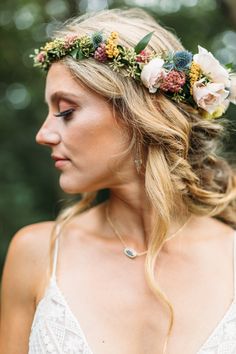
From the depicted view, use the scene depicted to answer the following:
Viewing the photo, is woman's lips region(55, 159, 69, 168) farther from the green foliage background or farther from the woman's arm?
the green foliage background

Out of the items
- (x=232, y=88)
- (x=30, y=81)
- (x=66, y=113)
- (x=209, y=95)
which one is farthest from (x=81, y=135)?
(x=30, y=81)

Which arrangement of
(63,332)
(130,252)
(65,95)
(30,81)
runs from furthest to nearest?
(30,81) → (130,252) → (65,95) → (63,332)

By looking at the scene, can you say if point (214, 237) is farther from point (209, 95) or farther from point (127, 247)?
point (209, 95)

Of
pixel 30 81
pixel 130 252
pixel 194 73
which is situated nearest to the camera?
pixel 194 73

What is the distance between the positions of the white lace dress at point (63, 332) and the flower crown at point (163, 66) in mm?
1017

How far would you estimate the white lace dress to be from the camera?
8.75 feet

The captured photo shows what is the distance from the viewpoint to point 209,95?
2.96 m

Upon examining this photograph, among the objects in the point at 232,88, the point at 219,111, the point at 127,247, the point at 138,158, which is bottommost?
the point at 127,247

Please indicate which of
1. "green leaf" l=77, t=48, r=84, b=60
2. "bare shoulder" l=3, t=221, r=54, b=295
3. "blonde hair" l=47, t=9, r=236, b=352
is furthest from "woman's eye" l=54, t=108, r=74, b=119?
"bare shoulder" l=3, t=221, r=54, b=295

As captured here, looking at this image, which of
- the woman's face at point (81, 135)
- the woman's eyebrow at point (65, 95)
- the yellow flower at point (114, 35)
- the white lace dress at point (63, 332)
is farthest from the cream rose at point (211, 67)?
the white lace dress at point (63, 332)

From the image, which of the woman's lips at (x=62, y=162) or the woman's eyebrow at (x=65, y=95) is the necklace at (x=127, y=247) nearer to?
the woman's lips at (x=62, y=162)

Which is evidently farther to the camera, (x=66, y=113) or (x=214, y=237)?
(x=214, y=237)

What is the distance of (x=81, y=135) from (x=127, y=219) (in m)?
0.57

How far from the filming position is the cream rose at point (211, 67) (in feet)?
9.61
